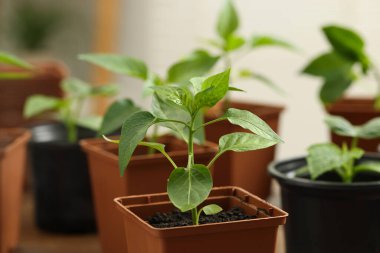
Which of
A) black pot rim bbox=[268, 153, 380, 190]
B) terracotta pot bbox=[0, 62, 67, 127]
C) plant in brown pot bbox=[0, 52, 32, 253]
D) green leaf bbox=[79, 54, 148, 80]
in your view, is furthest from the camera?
terracotta pot bbox=[0, 62, 67, 127]

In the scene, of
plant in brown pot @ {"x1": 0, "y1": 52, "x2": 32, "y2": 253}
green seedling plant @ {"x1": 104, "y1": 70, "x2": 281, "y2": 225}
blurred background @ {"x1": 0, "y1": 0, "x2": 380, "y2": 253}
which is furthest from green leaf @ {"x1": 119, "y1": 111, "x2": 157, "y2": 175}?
blurred background @ {"x1": 0, "y1": 0, "x2": 380, "y2": 253}

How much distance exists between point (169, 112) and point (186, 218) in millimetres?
149

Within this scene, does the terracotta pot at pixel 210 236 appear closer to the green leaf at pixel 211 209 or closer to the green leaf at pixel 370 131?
A: the green leaf at pixel 211 209

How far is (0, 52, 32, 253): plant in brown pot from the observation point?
122 cm

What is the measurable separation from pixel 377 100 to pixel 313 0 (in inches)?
32.6

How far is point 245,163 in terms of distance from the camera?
1.34 m

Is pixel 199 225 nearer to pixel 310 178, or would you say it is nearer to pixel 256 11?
pixel 310 178

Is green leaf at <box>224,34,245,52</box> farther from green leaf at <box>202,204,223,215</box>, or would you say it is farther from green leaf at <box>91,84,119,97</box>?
green leaf at <box>202,204,223,215</box>

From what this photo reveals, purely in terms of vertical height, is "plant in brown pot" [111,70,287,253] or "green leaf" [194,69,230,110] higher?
"green leaf" [194,69,230,110]

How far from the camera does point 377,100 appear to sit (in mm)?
1537

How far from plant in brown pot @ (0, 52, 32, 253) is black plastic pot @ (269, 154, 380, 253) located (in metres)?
0.45

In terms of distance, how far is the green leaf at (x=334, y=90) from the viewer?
4.51ft

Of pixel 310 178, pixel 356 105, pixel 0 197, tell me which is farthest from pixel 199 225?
pixel 356 105

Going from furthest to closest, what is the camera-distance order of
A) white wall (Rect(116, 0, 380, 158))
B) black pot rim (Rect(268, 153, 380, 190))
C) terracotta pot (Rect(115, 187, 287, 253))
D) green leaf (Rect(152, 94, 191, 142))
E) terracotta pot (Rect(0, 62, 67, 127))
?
white wall (Rect(116, 0, 380, 158)), terracotta pot (Rect(0, 62, 67, 127)), black pot rim (Rect(268, 153, 380, 190)), green leaf (Rect(152, 94, 191, 142)), terracotta pot (Rect(115, 187, 287, 253))
